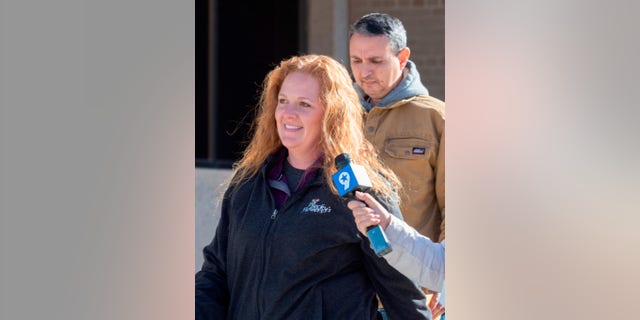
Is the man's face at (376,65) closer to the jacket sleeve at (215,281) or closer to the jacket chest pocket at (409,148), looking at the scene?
the jacket chest pocket at (409,148)

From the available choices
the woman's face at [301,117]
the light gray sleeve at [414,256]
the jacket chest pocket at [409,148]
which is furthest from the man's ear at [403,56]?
the light gray sleeve at [414,256]

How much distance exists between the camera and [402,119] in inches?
151

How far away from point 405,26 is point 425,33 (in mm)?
146

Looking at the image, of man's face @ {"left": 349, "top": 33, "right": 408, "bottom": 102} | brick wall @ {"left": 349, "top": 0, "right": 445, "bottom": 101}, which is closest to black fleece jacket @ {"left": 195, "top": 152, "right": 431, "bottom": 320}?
man's face @ {"left": 349, "top": 33, "right": 408, "bottom": 102}

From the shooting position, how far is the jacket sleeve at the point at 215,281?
3.05 m

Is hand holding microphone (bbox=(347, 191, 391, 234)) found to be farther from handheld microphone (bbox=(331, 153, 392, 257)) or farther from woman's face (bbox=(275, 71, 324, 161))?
woman's face (bbox=(275, 71, 324, 161))

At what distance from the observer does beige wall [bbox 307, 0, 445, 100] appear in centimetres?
726

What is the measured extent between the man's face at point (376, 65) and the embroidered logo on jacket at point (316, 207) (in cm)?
102

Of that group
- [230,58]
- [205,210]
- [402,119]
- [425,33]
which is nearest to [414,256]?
[402,119]

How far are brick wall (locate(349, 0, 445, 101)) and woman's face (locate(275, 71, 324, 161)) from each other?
411cm
